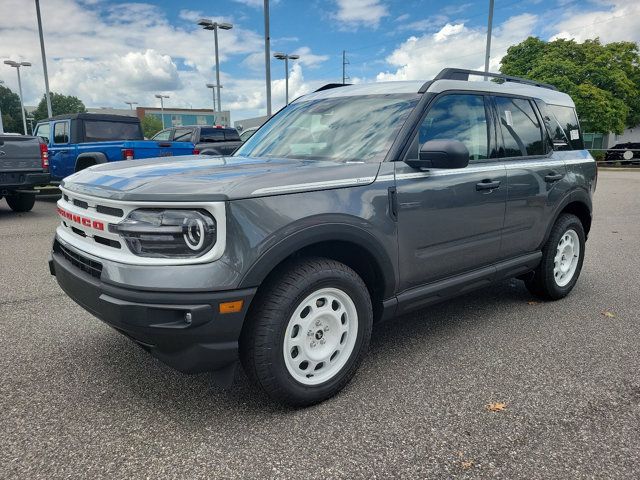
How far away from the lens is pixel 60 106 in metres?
103

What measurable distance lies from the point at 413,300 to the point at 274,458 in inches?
52.9

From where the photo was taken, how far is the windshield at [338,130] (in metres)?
3.19

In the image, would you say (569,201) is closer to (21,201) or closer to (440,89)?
(440,89)

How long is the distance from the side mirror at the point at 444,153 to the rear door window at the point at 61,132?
1030 centimetres

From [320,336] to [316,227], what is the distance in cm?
64

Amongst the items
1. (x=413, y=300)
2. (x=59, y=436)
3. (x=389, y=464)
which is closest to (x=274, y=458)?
(x=389, y=464)

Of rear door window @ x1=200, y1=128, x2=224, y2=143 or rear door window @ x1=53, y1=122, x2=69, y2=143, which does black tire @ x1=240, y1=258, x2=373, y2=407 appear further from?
rear door window @ x1=200, y1=128, x2=224, y2=143

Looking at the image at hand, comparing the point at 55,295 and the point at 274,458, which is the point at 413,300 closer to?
the point at 274,458

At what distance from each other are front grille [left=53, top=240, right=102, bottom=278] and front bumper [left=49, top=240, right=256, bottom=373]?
0.8 inches

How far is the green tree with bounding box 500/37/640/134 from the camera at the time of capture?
118 feet

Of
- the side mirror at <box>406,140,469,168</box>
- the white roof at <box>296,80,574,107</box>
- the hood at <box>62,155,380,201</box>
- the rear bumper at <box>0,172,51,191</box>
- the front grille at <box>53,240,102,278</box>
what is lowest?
the rear bumper at <box>0,172,51,191</box>

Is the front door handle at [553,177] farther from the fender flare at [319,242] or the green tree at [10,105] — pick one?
the green tree at [10,105]

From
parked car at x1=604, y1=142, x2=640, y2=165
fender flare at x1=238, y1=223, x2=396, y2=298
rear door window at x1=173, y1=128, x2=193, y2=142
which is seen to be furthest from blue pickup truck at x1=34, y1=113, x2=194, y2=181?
parked car at x1=604, y1=142, x2=640, y2=165

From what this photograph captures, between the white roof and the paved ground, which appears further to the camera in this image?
the white roof
